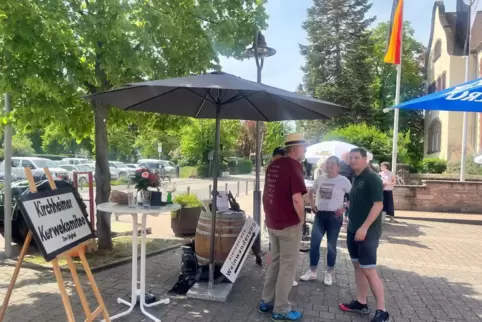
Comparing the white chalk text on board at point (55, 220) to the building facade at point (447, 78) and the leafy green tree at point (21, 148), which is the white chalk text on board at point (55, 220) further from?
the leafy green tree at point (21, 148)

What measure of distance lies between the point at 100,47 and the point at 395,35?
1282cm

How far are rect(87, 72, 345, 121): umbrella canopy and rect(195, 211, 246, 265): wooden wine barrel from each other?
1.51 meters

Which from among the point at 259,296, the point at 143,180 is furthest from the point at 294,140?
the point at 259,296

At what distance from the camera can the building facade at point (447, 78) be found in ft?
73.8

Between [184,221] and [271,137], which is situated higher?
[271,137]

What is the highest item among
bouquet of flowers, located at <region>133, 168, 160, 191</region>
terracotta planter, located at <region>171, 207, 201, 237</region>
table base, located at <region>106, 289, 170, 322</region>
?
bouquet of flowers, located at <region>133, 168, 160, 191</region>

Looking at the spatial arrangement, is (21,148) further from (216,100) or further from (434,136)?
(216,100)

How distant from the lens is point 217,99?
504 centimetres

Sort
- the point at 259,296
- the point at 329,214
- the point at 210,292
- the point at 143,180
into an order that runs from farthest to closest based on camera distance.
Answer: the point at 329,214 < the point at 259,296 < the point at 210,292 < the point at 143,180

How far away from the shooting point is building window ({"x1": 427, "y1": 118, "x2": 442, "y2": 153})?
28163mm

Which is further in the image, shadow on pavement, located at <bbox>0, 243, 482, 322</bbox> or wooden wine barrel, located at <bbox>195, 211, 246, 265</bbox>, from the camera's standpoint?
wooden wine barrel, located at <bbox>195, 211, 246, 265</bbox>

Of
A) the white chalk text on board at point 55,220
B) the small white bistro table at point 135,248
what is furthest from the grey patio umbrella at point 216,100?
the white chalk text on board at point 55,220

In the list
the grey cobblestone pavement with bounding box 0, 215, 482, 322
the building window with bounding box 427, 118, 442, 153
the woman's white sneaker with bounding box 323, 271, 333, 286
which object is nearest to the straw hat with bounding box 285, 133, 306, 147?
the grey cobblestone pavement with bounding box 0, 215, 482, 322

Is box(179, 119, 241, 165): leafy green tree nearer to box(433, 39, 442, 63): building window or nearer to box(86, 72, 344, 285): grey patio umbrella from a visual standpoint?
box(433, 39, 442, 63): building window
